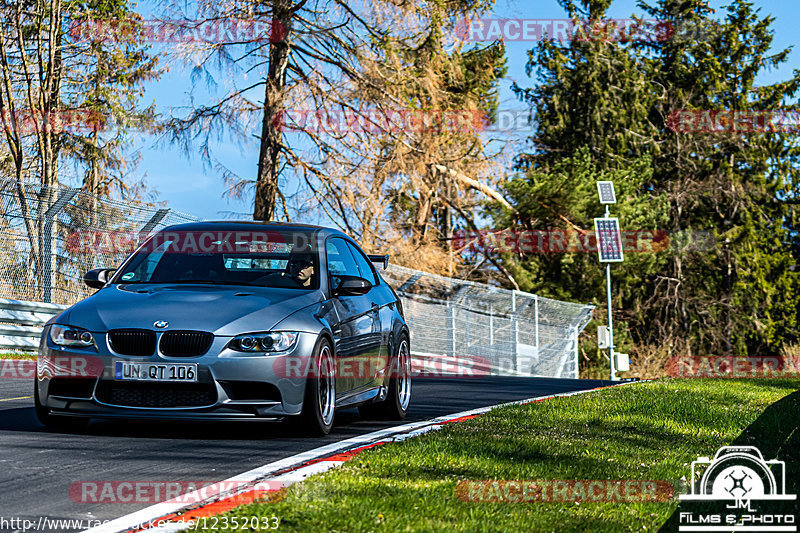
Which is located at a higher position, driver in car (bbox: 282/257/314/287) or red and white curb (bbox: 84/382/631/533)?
driver in car (bbox: 282/257/314/287)

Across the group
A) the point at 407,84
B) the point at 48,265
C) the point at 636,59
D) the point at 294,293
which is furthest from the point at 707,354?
the point at 294,293

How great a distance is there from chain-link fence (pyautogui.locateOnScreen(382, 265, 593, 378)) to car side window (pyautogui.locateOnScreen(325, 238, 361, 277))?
47.4ft

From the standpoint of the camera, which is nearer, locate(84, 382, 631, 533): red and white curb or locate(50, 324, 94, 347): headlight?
locate(84, 382, 631, 533): red and white curb

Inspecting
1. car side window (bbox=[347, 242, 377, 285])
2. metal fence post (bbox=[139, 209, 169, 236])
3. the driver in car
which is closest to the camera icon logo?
the driver in car

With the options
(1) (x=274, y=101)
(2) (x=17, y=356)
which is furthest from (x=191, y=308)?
(1) (x=274, y=101)

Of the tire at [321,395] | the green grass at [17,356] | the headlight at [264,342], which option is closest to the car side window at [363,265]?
the tire at [321,395]

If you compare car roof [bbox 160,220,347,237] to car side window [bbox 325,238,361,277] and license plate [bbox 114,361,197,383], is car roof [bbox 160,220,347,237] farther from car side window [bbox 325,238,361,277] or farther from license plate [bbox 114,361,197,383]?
license plate [bbox 114,361,197,383]

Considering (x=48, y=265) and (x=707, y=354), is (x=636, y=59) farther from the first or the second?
(x=48, y=265)

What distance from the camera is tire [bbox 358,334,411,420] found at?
9.20 meters

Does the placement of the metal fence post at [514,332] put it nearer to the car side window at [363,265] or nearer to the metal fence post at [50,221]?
the metal fence post at [50,221]

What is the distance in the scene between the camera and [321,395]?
7555mm

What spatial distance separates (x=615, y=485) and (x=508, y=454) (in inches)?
44.0

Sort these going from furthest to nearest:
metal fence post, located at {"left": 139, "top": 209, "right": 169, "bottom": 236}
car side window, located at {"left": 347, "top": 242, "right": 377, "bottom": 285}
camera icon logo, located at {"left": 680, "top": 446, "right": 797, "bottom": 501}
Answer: metal fence post, located at {"left": 139, "top": 209, "right": 169, "bottom": 236}
car side window, located at {"left": 347, "top": 242, "right": 377, "bottom": 285}
camera icon logo, located at {"left": 680, "top": 446, "right": 797, "bottom": 501}

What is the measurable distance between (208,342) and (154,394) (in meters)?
0.50
